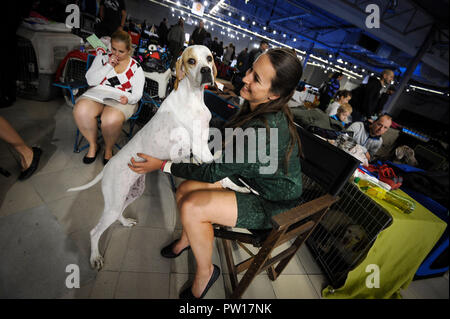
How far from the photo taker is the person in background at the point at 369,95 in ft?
12.1

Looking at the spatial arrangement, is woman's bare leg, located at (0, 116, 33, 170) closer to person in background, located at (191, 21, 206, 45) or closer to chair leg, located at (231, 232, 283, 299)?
chair leg, located at (231, 232, 283, 299)

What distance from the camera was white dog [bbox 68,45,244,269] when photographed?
4.41 ft

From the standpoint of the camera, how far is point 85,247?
1.57 m

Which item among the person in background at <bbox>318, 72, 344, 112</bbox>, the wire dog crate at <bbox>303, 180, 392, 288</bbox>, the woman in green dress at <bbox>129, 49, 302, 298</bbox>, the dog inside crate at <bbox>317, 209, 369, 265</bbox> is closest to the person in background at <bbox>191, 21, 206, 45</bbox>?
the person in background at <bbox>318, 72, 344, 112</bbox>

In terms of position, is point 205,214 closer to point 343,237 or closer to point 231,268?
point 231,268

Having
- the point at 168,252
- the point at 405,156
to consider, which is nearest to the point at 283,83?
the point at 168,252

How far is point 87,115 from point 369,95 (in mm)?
4750

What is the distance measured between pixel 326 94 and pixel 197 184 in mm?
5585

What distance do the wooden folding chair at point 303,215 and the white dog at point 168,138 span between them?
2.19 feet

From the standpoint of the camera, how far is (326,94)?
5559mm

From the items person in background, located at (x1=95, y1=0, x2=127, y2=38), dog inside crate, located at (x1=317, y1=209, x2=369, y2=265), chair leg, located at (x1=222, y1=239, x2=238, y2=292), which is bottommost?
chair leg, located at (x1=222, y1=239, x2=238, y2=292)

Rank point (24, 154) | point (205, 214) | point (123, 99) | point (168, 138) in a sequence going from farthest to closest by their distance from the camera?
point (123, 99)
point (24, 154)
point (168, 138)
point (205, 214)

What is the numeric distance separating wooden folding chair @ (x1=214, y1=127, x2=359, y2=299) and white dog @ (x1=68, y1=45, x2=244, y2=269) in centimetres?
67

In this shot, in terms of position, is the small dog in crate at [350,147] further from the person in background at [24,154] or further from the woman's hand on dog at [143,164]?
the person in background at [24,154]
